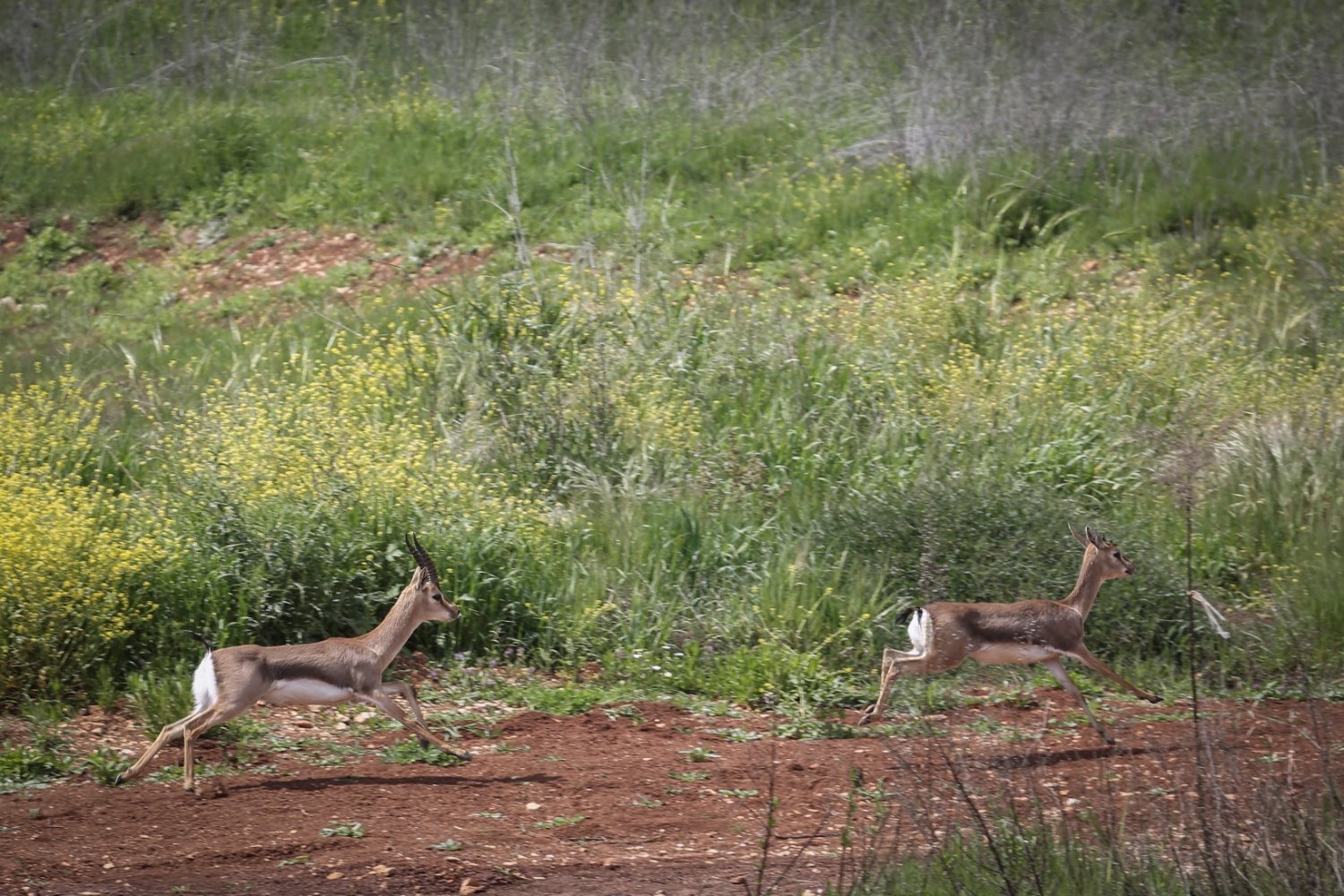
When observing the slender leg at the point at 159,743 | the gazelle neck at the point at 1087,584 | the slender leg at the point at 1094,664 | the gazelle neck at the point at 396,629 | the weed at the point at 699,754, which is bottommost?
the weed at the point at 699,754

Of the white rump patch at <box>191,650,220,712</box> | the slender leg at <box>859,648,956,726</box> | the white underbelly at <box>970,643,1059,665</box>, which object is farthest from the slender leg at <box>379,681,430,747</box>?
the white underbelly at <box>970,643,1059,665</box>

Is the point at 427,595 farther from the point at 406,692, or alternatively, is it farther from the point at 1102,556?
the point at 1102,556

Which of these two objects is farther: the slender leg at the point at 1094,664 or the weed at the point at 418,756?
the slender leg at the point at 1094,664

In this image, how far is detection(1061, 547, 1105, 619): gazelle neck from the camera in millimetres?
8203

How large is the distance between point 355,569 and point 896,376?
465 centimetres

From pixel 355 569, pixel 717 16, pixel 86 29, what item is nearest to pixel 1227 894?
pixel 355 569

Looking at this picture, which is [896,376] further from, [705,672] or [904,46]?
[904,46]

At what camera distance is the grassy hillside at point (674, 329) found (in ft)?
29.8

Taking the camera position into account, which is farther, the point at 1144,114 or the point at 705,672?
the point at 1144,114

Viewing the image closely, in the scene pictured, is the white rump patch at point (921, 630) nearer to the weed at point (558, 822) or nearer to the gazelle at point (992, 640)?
the gazelle at point (992, 640)

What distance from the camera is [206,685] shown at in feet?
23.1

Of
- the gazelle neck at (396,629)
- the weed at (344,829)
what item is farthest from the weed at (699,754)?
the weed at (344,829)

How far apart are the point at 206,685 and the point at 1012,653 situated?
3.97 meters

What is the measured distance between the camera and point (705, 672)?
8.84 meters
